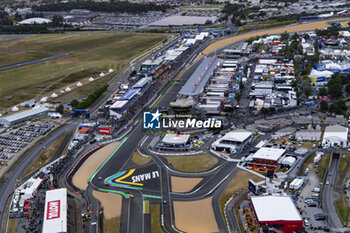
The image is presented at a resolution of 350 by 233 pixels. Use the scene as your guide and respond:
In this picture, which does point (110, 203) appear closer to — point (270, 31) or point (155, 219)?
point (155, 219)

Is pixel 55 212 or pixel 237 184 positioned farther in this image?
pixel 237 184

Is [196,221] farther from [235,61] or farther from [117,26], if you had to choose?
[117,26]

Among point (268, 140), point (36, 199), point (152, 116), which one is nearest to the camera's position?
point (36, 199)

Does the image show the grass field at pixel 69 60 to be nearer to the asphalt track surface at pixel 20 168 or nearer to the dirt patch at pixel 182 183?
the asphalt track surface at pixel 20 168

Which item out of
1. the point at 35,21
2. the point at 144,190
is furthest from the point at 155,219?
the point at 35,21

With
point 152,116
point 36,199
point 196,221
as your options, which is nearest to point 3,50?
point 152,116

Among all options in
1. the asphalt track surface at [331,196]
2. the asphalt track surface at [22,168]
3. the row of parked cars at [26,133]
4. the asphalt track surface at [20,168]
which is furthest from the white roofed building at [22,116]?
the asphalt track surface at [331,196]

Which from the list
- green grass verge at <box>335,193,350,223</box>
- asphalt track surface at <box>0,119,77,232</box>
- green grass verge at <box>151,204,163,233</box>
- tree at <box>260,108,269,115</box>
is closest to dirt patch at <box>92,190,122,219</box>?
green grass verge at <box>151,204,163,233</box>
